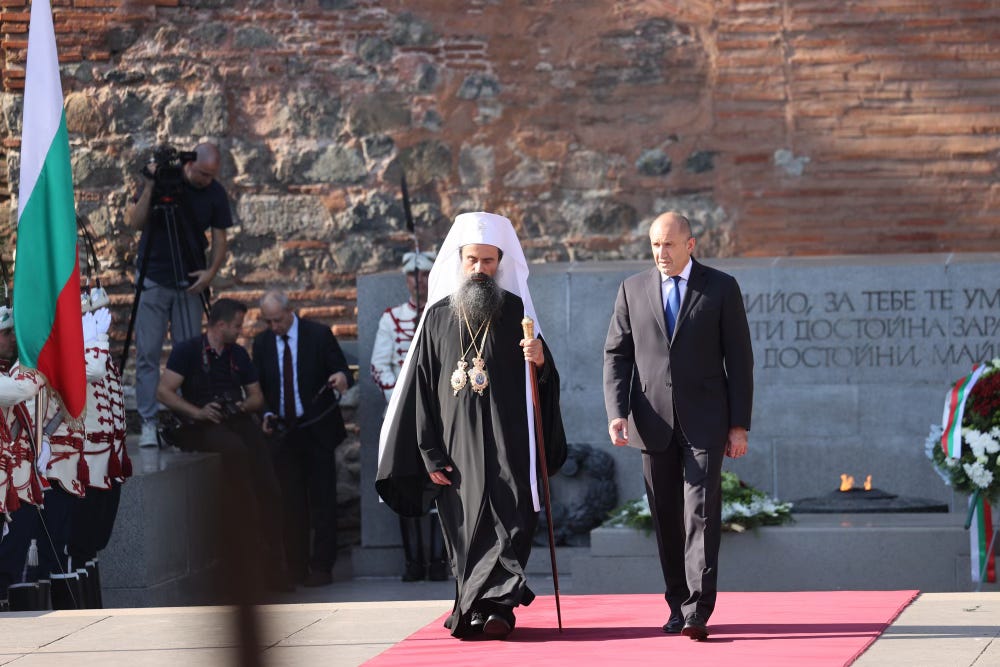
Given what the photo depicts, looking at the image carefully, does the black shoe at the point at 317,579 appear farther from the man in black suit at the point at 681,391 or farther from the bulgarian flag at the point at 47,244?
the man in black suit at the point at 681,391

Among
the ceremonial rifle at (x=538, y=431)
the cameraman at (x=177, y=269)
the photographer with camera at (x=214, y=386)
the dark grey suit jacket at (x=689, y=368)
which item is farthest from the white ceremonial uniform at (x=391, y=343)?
the dark grey suit jacket at (x=689, y=368)

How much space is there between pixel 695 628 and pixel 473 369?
131 centimetres

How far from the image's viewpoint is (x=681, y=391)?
5.84 m

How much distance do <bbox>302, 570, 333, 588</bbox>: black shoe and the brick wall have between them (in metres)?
2.68

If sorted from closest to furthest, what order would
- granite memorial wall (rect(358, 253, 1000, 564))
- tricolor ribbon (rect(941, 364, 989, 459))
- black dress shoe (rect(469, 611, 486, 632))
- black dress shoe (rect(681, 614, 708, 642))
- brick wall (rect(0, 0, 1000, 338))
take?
black dress shoe (rect(681, 614, 708, 642)) < black dress shoe (rect(469, 611, 486, 632)) < tricolor ribbon (rect(941, 364, 989, 459)) < granite memorial wall (rect(358, 253, 1000, 564)) < brick wall (rect(0, 0, 1000, 338))

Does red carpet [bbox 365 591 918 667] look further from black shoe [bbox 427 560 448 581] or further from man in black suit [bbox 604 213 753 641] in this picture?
black shoe [bbox 427 560 448 581]

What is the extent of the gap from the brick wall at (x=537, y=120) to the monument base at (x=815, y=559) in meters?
3.88

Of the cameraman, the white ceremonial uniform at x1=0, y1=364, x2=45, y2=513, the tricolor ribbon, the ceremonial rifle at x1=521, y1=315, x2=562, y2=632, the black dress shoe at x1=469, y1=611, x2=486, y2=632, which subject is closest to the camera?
the black dress shoe at x1=469, y1=611, x2=486, y2=632

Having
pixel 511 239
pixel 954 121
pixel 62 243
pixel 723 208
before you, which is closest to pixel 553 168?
pixel 723 208

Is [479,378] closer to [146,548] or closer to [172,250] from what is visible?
[146,548]

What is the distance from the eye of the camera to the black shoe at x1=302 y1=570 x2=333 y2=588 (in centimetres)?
1069

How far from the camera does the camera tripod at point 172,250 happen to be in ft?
35.7

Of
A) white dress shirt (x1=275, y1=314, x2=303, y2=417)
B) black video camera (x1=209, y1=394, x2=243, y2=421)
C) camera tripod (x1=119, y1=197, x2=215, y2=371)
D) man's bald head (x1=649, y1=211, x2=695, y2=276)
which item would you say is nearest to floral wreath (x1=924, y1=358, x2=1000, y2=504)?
man's bald head (x1=649, y1=211, x2=695, y2=276)

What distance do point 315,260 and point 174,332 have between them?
2.05m
